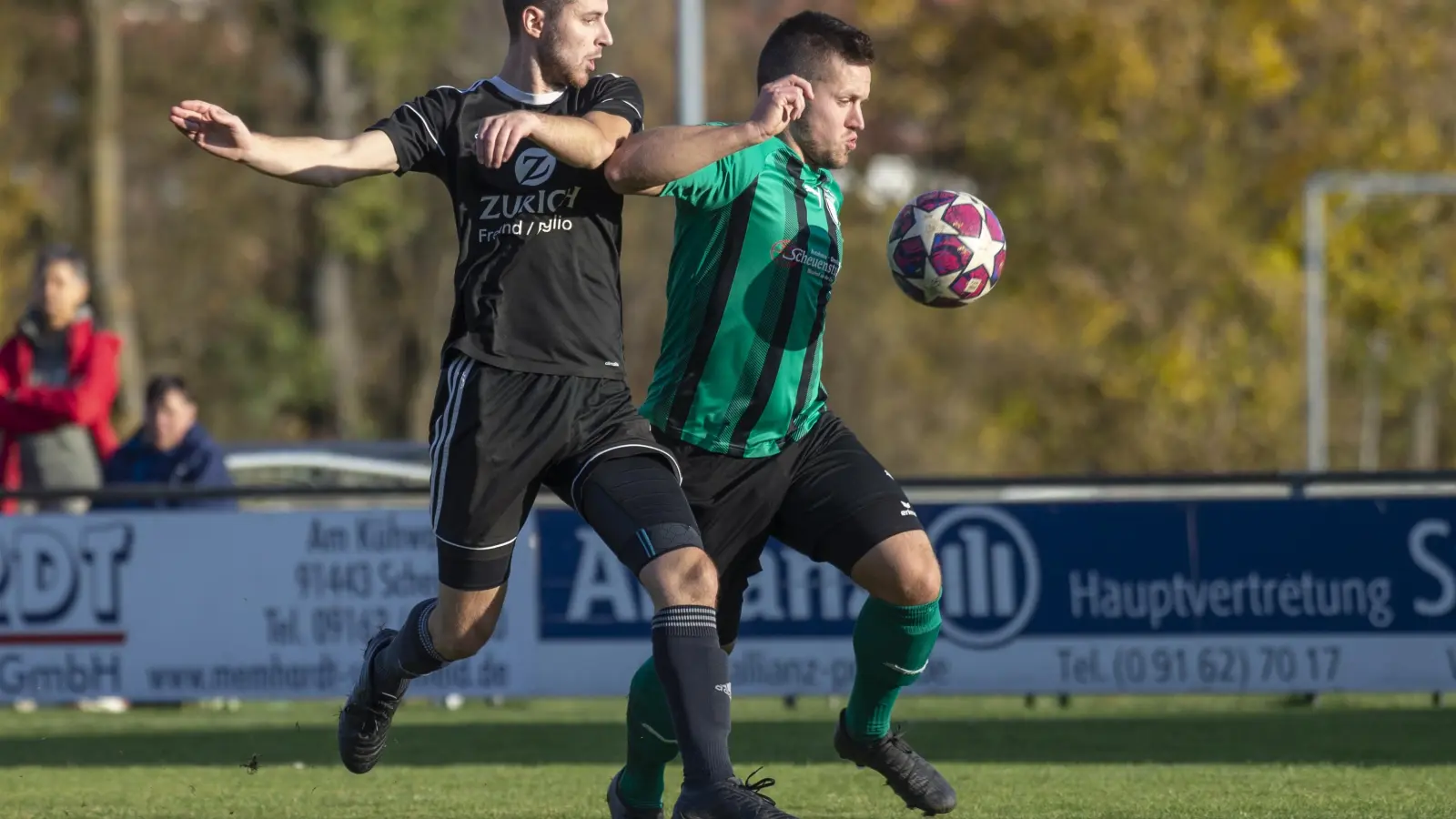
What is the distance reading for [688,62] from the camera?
15625mm

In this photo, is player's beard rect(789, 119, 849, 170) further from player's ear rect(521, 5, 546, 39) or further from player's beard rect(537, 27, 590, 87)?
player's ear rect(521, 5, 546, 39)

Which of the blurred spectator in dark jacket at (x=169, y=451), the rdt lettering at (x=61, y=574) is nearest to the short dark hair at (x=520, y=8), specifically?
the rdt lettering at (x=61, y=574)

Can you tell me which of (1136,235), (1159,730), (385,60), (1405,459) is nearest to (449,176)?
(1159,730)

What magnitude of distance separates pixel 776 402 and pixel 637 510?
2.40ft

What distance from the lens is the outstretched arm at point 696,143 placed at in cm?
589

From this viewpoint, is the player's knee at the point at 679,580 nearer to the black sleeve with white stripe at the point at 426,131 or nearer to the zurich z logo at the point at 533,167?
the zurich z logo at the point at 533,167

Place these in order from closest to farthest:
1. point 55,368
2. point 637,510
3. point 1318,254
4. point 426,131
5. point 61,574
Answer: point 637,510, point 426,131, point 61,574, point 55,368, point 1318,254

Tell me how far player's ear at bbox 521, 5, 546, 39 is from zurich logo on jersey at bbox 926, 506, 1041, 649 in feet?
17.6

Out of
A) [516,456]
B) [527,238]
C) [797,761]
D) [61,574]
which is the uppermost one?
[527,238]

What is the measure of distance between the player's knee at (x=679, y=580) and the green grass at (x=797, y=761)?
5.17 feet

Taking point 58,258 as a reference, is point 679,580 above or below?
below

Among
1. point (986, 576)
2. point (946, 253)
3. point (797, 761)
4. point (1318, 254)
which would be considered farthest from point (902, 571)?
point (1318, 254)

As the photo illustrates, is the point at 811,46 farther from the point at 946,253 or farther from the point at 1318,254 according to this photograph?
the point at 1318,254

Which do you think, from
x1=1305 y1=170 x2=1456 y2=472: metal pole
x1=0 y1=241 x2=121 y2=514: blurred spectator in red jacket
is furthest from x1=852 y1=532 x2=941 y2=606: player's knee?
x1=1305 y1=170 x2=1456 y2=472: metal pole
